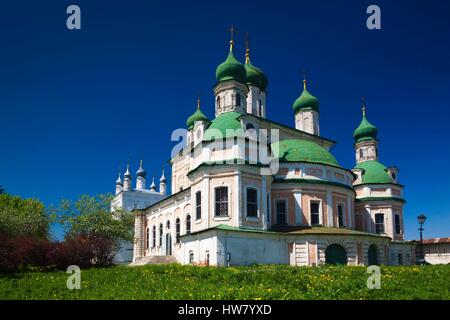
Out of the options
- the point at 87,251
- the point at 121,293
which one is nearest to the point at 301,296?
the point at 121,293

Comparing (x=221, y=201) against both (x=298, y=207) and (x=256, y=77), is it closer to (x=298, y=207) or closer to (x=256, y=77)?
(x=298, y=207)

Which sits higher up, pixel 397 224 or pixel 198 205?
pixel 198 205

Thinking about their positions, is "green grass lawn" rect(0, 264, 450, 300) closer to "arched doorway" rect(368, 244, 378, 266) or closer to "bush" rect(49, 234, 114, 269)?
"bush" rect(49, 234, 114, 269)

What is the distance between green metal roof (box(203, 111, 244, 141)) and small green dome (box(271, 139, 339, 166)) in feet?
14.4

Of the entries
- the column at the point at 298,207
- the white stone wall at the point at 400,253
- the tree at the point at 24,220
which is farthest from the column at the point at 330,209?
the tree at the point at 24,220

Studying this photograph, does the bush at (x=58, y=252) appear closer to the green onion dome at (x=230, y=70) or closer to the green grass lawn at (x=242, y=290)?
the green grass lawn at (x=242, y=290)

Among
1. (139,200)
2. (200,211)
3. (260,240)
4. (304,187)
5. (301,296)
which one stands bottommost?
(301,296)

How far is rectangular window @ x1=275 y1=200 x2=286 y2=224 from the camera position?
1218 inches

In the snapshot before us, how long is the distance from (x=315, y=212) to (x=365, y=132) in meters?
18.1

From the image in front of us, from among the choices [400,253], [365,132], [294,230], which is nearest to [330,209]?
Result: [294,230]

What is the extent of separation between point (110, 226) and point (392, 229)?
26.1 m

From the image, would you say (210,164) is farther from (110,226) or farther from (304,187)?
(110,226)

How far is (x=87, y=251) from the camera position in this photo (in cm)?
2339

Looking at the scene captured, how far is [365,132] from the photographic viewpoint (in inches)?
1801
